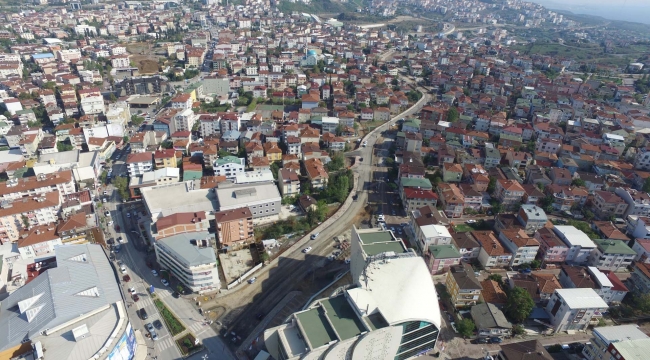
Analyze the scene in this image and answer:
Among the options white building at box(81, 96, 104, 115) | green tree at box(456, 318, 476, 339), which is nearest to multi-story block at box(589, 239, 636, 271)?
green tree at box(456, 318, 476, 339)

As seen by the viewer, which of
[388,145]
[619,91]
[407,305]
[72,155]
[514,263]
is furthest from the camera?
[619,91]

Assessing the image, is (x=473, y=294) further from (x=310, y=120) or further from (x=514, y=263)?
(x=310, y=120)

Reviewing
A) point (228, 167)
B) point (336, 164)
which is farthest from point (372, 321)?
point (228, 167)

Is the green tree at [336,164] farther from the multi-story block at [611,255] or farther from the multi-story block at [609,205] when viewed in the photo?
the multi-story block at [609,205]

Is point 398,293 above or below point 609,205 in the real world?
above

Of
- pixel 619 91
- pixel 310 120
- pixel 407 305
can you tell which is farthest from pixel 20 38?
pixel 619 91

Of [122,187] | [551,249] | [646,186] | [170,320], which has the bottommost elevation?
[170,320]

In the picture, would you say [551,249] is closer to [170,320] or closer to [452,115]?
[170,320]
